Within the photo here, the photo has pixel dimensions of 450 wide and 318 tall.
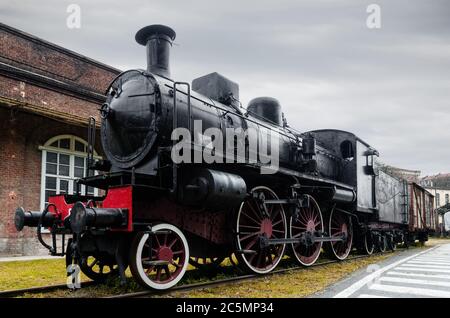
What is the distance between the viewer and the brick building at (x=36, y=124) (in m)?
11.6

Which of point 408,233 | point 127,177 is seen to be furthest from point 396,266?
point 408,233

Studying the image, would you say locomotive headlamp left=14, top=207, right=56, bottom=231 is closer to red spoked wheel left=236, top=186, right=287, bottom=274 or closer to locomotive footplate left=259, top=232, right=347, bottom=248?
red spoked wheel left=236, top=186, right=287, bottom=274

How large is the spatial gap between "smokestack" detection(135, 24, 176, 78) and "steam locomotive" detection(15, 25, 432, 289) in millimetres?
18

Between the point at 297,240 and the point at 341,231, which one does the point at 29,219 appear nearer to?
the point at 297,240

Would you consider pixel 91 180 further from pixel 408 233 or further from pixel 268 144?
pixel 408 233

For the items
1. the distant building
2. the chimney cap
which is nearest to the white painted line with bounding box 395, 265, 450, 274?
the chimney cap

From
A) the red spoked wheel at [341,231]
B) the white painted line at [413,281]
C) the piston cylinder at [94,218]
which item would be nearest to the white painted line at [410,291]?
the white painted line at [413,281]

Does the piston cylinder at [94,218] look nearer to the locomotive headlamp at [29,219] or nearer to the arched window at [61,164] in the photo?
the locomotive headlamp at [29,219]

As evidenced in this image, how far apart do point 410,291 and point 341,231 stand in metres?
4.85

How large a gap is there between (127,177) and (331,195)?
5.08 m

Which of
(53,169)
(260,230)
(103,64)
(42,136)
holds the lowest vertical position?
(260,230)

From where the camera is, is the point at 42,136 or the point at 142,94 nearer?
the point at 142,94

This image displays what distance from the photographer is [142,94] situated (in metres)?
6.20

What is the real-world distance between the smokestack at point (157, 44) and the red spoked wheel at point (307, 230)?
13.0 feet
